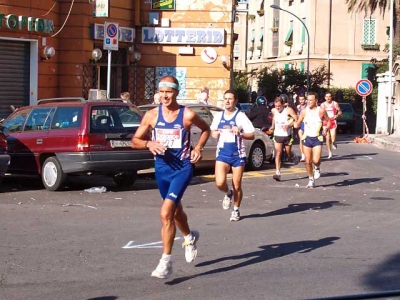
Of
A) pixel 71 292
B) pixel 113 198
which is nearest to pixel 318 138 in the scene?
pixel 113 198

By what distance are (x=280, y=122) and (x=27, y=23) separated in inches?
331

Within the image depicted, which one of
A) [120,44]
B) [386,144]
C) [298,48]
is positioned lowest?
[386,144]

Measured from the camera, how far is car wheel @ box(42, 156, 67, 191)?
14.1 meters

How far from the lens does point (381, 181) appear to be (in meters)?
17.0

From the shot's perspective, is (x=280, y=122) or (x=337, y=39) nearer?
(x=280, y=122)

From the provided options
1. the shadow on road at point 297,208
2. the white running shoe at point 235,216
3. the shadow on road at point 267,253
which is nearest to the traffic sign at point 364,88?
the shadow on road at point 297,208

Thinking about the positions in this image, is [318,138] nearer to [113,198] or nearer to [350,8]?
[113,198]

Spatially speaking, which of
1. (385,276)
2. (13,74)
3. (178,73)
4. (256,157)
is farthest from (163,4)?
(385,276)

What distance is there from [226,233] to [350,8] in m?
34.6

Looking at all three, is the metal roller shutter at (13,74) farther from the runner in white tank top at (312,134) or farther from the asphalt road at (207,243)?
the runner in white tank top at (312,134)

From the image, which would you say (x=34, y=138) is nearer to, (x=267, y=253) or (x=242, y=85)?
(x=267, y=253)

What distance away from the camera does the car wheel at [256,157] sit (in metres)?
18.6

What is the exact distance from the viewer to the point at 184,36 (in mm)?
26156

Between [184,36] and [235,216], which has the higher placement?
[184,36]
